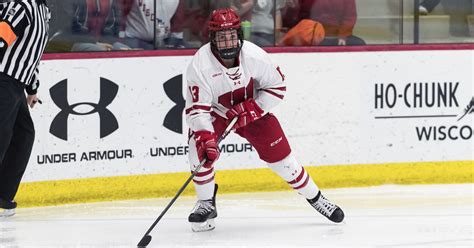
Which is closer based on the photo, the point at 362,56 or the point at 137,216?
the point at 137,216

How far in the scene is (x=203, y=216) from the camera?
18.1ft

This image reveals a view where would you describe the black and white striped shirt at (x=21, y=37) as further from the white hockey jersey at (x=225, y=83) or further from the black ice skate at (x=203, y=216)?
the black ice skate at (x=203, y=216)

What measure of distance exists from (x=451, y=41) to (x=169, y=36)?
1.57 metres

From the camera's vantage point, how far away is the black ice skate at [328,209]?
18.6ft

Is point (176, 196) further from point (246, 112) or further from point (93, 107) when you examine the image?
point (93, 107)

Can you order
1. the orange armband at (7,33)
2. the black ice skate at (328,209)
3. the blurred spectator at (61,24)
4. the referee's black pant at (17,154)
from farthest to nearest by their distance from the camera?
1. the blurred spectator at (61,24)
2. the referee's black pant at (17,154)
3. the black ice skate at (328,209)
4. the orange armband at (7,33)

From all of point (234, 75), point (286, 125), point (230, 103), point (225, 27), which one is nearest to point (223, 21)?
point (225, 27)

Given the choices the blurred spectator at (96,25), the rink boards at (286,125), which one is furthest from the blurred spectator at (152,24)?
the rink boards at (286,125)

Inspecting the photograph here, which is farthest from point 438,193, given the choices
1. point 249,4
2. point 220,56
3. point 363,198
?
point 220,56

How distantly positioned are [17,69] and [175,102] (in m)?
1.08

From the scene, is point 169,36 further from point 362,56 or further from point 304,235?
point 304,235

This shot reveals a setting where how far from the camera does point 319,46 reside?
267 inches

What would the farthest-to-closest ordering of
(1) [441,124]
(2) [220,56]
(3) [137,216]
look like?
(1) [441,124] < (3) [137,216] < (2) [220,56]

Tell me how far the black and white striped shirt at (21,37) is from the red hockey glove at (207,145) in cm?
84
